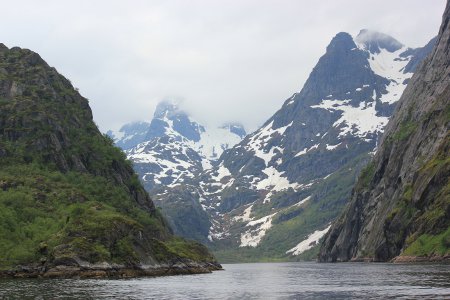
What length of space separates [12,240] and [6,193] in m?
23.7

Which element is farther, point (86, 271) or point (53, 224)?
point (53, 224)

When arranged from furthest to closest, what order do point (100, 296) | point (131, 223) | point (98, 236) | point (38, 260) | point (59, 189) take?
point (59, 189), point (131, 223), point (98, 236), point (38, 260), point (100, 296)

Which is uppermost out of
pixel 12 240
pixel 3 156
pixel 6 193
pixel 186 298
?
pixel 3 156

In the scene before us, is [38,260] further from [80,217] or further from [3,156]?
[3,156]

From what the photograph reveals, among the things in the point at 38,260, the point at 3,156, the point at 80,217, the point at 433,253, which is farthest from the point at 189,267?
the point at 433,253

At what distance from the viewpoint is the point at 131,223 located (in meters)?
151

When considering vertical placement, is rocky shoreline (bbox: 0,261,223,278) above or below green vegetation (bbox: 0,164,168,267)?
below

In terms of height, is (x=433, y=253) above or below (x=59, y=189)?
below

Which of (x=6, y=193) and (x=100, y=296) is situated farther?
(x=6, y=193)

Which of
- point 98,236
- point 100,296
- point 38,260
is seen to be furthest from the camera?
point 98,236

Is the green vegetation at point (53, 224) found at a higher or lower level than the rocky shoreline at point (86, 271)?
higher

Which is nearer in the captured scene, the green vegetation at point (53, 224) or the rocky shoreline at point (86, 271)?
the rocky shoreline at point (86, 271)

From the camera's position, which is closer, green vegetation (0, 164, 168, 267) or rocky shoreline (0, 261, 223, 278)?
rocky shoreline (0, 261, 223, 278)

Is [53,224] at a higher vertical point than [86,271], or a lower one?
higher
